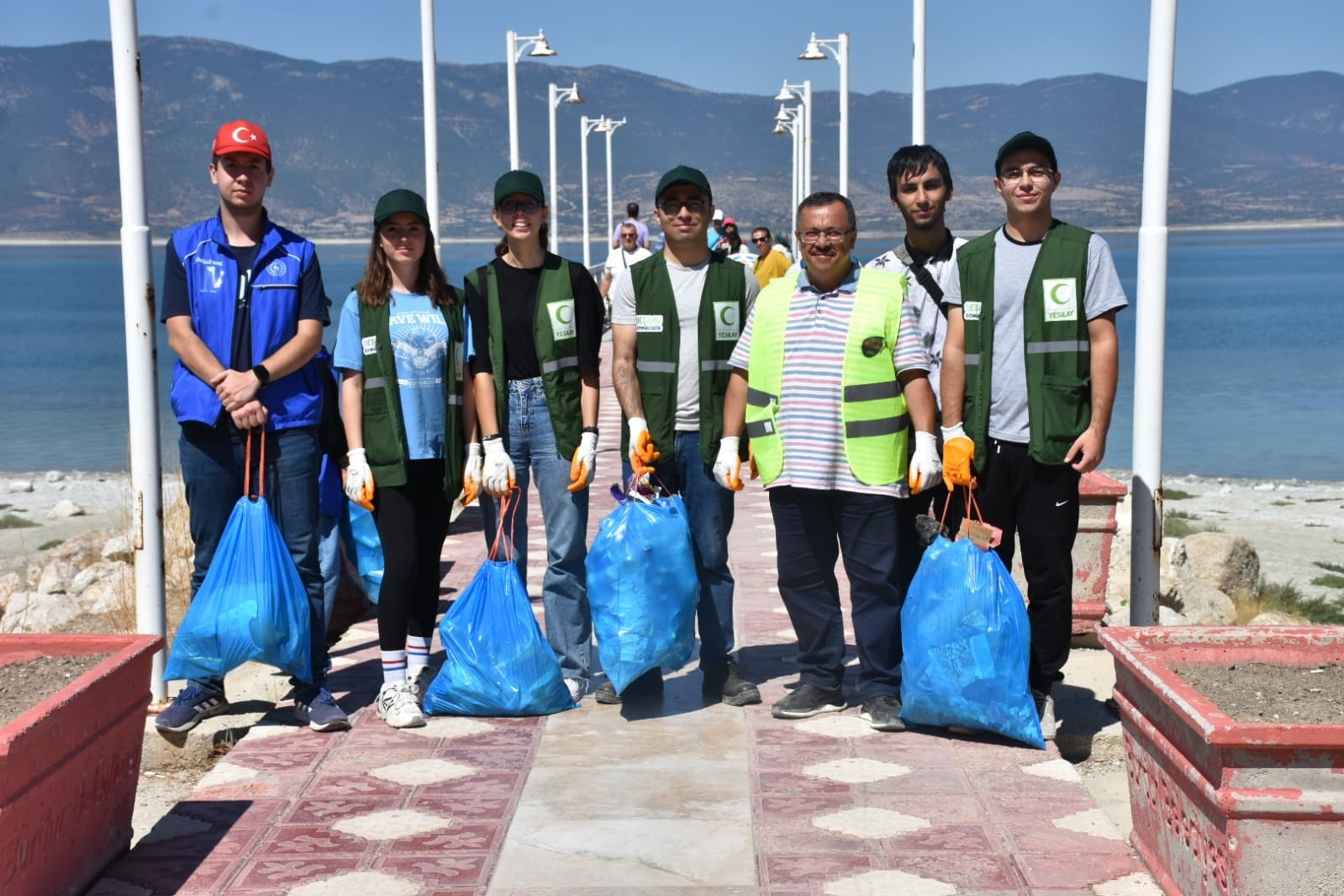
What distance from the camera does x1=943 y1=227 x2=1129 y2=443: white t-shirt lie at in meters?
5.62

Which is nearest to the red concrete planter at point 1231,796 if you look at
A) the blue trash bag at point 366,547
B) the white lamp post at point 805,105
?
the blue trash bag at point 366,547

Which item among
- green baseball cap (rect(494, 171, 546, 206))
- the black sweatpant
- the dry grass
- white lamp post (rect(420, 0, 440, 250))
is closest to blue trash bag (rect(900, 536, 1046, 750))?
the black sweatpant

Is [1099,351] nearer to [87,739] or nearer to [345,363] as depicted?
[345,363]

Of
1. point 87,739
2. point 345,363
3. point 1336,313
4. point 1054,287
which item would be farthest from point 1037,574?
point 1336,313

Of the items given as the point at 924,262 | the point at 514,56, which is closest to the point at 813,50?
the point at 514,56

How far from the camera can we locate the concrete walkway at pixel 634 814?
14.9 feet

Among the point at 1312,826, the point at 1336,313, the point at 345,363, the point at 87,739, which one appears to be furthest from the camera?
the point at 1336,313

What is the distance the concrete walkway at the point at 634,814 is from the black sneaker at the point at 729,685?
0.05m

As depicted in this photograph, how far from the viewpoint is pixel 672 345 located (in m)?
6.11

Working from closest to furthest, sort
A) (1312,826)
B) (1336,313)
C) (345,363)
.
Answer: (1312,826), (345,363), (1336,313)

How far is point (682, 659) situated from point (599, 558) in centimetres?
48

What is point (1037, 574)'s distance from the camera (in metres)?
5.87

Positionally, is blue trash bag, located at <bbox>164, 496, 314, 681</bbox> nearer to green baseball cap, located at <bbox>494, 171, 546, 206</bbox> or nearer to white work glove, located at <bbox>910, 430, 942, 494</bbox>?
green baseball cap, located at <bbox>494, 171, 546, 206</bbox>

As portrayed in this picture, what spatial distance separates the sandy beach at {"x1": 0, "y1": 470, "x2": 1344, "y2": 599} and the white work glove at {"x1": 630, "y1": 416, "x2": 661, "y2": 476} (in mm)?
8225
